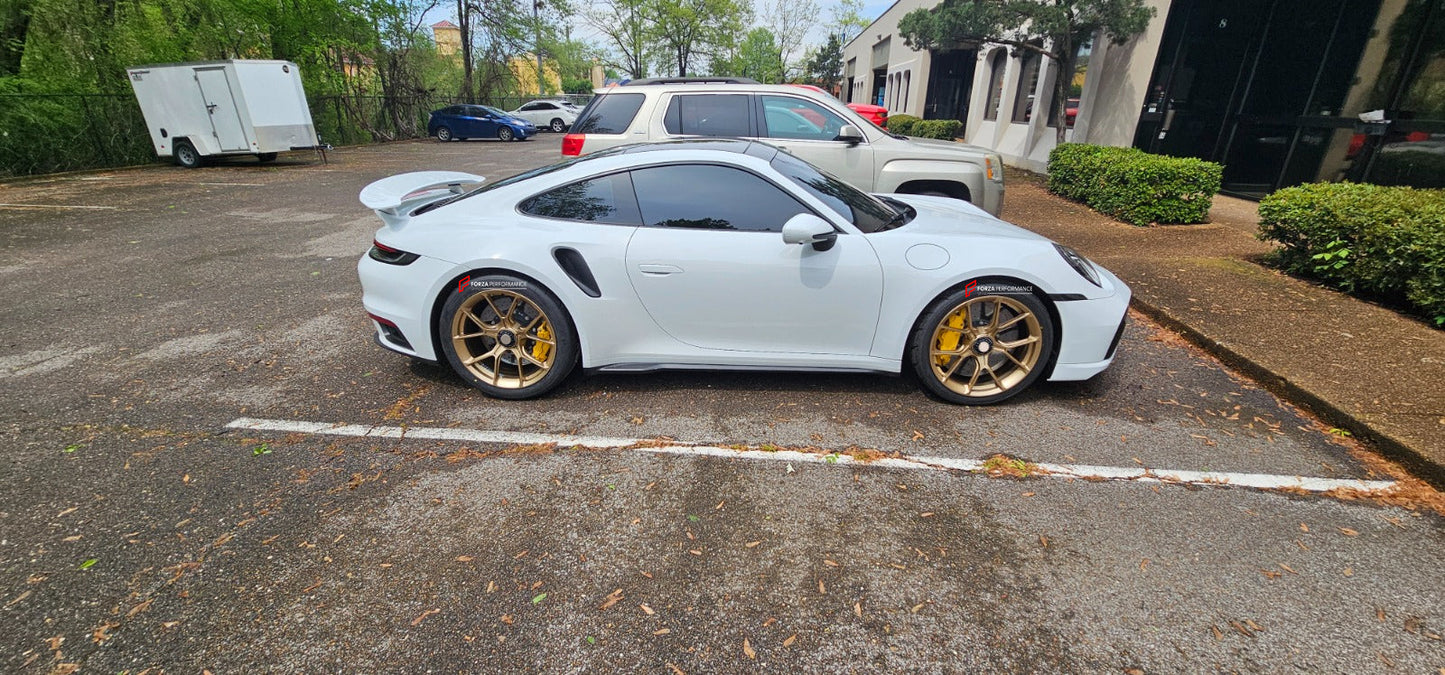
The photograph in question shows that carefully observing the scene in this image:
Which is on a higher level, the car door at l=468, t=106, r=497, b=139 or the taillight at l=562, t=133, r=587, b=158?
the taillight at l=562, t=133, r=587, b=158

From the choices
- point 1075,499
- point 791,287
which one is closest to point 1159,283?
point 1075,499

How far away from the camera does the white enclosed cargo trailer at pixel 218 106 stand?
1339cm

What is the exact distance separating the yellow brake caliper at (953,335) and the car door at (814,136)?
3.17m

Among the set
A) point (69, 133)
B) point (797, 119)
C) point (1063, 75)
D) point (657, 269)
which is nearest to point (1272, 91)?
point (1063, 75)

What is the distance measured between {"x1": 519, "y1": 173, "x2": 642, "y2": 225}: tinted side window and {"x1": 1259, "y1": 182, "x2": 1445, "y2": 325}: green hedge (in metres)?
5.46

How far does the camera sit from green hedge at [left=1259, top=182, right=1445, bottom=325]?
4.25 m

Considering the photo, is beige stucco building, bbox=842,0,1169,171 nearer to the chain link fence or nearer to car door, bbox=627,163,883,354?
car door, bbox=627,163,883,354

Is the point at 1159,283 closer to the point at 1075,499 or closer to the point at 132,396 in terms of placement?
the point at 1075,499

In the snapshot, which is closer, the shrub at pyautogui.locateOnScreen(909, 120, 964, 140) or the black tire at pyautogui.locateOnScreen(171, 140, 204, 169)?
the black tire at pyautogui.locateOnScreen(171, 140, 204, 169)

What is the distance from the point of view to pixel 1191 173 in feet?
24.2

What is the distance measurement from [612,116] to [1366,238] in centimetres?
649

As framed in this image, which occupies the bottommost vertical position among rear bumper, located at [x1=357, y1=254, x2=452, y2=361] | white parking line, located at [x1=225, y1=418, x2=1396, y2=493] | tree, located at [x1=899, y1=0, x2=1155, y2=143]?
white parking line, located at [x1=225, y1=418, x2=1396, y2=493]

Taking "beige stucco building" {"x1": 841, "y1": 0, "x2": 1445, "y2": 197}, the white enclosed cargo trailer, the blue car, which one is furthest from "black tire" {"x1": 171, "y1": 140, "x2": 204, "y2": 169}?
"beige stucco building" {"x1": 841, "y1": 0, "x2": 1445, "y2": 197}

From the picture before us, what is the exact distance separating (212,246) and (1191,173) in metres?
11.7
